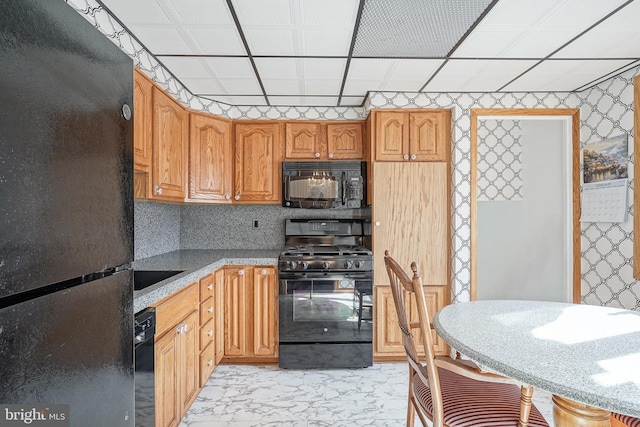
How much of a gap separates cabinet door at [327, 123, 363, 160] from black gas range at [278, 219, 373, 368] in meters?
1.02

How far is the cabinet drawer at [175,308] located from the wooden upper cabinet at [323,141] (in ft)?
5.22

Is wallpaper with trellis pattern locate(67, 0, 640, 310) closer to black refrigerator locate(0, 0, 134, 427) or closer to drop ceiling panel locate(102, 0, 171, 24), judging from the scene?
drop ceiling panel locate(102, 0, 171, 24)

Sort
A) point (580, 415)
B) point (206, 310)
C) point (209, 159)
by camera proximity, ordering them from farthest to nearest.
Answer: point (209, 159) → point (206, 310) → point (580, 415)

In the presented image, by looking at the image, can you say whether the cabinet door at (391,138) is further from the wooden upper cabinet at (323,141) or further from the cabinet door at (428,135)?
the wooden upper cabinet at (323,141)

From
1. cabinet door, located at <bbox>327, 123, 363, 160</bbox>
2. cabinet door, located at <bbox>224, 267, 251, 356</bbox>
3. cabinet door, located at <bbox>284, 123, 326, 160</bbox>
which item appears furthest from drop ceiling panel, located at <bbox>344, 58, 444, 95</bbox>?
cabinet door, located at <bbox>224, 267, 251, 356</bbox>

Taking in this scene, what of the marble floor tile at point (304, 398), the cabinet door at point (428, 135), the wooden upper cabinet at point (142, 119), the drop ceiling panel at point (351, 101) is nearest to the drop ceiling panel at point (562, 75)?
the cabinet door at point (428, 135)

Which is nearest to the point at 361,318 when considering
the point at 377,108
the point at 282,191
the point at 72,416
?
the point at 282,191

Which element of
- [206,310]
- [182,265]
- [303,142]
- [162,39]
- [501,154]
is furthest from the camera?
[501,154]

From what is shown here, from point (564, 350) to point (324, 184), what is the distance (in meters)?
2.33

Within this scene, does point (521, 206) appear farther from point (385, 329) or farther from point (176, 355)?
point (176, 355)

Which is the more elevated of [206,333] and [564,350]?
[564,350]

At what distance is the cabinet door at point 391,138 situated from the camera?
2.93 m

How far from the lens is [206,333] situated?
2.44m

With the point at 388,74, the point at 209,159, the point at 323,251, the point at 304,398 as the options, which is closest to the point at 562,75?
the point at 388,74
